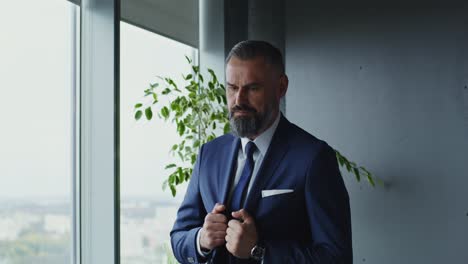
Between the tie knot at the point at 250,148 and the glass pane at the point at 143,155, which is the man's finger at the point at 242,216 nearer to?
the tie knot at the point at 250,148

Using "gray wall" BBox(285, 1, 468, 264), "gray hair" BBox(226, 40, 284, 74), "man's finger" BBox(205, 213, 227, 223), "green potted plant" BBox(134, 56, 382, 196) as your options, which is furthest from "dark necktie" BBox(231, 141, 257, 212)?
"gray wall" BBox(285, 1, 468, 264)

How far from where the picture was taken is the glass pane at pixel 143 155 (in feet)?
9.97

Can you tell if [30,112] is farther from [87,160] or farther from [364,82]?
[364,82]

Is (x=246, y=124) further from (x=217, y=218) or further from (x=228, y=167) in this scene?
(x=217, y=218)

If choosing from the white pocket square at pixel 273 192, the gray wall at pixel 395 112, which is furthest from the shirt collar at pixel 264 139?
the gray wall at pixel 395 112

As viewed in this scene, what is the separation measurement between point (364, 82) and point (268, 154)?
5.93ft

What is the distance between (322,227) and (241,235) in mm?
220

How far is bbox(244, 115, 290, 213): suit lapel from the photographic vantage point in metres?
1.69

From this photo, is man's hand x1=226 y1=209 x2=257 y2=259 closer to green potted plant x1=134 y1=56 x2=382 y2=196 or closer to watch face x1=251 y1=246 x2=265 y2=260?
watch face x1=251 y1=246 x2=265 y2=260

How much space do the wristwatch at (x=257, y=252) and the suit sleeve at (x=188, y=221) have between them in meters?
0.22

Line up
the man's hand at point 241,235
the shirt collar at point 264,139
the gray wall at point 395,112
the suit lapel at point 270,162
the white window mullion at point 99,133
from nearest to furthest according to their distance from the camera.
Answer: the man's hand at point 241,235 → the suit lapel at point 270,162 → the shirt collar at point 264,139 → the white window mullion at point 99,133 → the gray wall at point 395,112

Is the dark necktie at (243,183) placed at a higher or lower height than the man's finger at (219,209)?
higher

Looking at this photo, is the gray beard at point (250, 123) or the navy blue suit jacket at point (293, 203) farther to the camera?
the gray beard at point (250, 123)

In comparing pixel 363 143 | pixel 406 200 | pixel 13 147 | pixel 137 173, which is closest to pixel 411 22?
pixel 363 143
